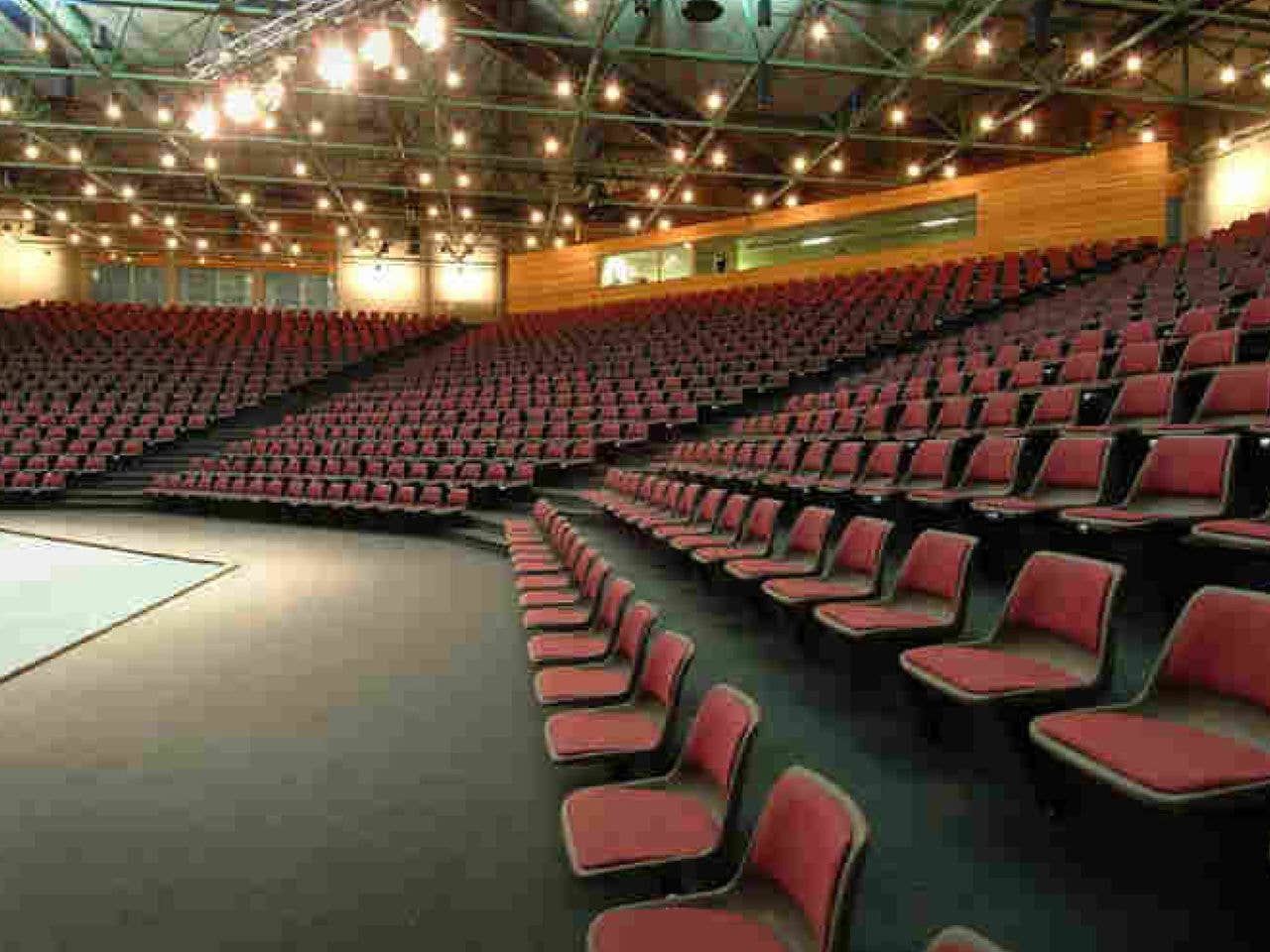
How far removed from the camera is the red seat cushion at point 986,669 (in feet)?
5.34

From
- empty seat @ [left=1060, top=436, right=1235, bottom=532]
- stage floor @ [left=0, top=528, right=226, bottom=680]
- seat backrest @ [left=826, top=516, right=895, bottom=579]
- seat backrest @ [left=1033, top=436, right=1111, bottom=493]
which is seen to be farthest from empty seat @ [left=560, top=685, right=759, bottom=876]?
stage floor @ [left=0, top=528, right=226, bottom=680]

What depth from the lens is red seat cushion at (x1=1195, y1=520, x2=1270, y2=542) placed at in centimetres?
183

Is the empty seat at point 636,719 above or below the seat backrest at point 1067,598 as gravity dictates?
below

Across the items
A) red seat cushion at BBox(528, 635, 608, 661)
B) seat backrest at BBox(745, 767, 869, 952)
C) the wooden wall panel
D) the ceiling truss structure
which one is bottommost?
red seat cushion at BBox(528, 635, 608, 661)

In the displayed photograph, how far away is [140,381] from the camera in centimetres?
1255

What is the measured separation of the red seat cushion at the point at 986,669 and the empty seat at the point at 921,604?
191 millimetres

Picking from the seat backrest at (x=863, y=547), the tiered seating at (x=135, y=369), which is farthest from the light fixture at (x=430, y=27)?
the seat backrest at (x=863, y=547)

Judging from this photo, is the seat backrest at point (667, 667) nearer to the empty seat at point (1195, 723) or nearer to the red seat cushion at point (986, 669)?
the red seat cushion at point (986, 669)

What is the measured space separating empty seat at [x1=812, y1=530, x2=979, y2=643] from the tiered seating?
10.5 meters

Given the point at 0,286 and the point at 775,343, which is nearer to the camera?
the point at 775,343

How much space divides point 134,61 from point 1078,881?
14.2 m

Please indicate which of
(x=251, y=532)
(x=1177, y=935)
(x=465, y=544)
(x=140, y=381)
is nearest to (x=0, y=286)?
(x=140, y=381)

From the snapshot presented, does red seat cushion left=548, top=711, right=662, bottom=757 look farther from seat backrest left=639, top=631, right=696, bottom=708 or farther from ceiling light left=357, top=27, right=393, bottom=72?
ceiling light left=357, top=27, right=393, bottom=72

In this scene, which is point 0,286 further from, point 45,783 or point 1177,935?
point 1177,935
